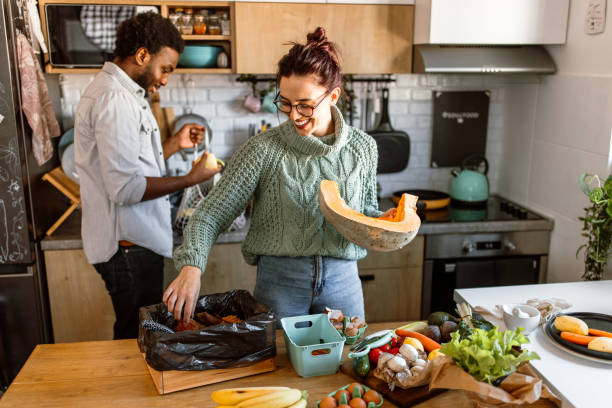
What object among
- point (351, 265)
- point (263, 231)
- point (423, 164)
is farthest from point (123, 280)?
point (423, 164)

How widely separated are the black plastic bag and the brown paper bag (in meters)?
0.45

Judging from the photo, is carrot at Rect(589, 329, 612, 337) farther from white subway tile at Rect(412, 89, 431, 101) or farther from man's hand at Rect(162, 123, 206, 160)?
white subway tile at Rect(412, 89, 431, 101)

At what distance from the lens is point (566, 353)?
5.42 feet

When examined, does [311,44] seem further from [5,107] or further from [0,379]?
[0,379]

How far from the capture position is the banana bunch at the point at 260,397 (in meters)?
1.30

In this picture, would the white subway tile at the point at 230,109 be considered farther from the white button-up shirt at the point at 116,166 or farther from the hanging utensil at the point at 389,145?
the white button-up shirt at the point at 116,166

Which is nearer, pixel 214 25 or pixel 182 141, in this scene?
pixel 182 141

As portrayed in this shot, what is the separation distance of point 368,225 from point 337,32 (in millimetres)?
A: 1703

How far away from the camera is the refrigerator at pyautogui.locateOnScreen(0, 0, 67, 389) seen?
251 cm

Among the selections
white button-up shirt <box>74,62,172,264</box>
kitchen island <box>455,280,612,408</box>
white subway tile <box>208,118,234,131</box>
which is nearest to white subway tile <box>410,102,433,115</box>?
white subway tile <box>208,118,234,131</box>

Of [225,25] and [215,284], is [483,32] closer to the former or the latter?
[225,25]

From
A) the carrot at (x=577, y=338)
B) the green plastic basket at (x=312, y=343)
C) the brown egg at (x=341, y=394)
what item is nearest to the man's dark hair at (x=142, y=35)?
the green plastic basket at (x=312, y=343)

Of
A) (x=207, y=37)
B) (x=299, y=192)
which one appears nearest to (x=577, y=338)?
(x=299, y=192)

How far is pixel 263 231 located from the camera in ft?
6.04
